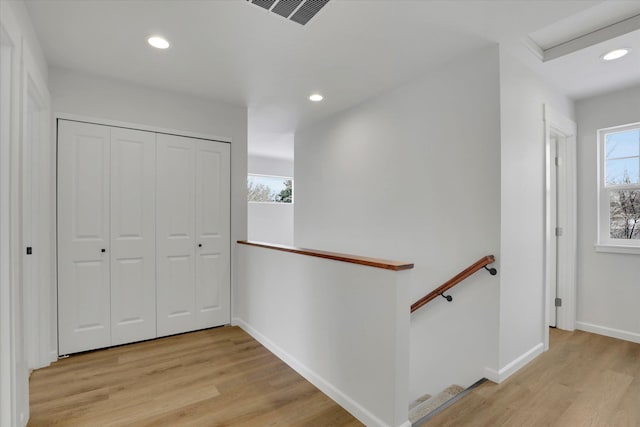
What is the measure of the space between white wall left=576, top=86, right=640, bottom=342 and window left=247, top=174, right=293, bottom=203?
212 inches

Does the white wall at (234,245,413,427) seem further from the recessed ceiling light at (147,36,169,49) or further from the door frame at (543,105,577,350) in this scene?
the door frame at (543,105,577,350)

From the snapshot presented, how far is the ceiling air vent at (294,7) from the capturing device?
76.8 inches

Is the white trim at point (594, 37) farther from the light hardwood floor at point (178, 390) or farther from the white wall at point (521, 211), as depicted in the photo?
the light hardwood floor at point (178, 390)

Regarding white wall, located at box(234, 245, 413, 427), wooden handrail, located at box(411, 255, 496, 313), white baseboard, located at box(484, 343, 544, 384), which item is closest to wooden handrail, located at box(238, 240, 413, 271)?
white wall, located at box(234, 245, 413, 427)

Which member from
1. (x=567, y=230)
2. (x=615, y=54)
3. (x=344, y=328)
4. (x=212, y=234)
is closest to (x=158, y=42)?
(x=212, y=234)

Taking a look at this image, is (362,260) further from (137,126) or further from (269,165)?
(269,165)

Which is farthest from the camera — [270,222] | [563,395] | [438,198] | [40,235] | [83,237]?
[270,222]

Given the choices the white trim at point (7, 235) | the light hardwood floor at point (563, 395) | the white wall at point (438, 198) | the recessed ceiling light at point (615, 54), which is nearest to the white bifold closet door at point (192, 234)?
the white wall at point (438, 198)

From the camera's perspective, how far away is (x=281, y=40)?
239 centimetres

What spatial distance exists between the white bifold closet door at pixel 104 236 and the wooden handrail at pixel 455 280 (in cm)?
261

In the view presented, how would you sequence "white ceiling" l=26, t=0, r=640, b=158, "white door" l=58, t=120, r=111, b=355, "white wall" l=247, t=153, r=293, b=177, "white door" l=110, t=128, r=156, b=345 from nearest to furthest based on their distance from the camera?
"white ceiling" l=26, t=0, r=640, b=158 → "white door" l=58, t=120, r=111, b=355 → "white door" l=110, t=128, r=156, b=345 → "white wall" l=247, t=153, r=293, b=177

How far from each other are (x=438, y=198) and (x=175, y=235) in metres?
2.64

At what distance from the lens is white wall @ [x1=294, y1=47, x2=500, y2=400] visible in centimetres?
246

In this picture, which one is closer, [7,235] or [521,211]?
[7,235]
